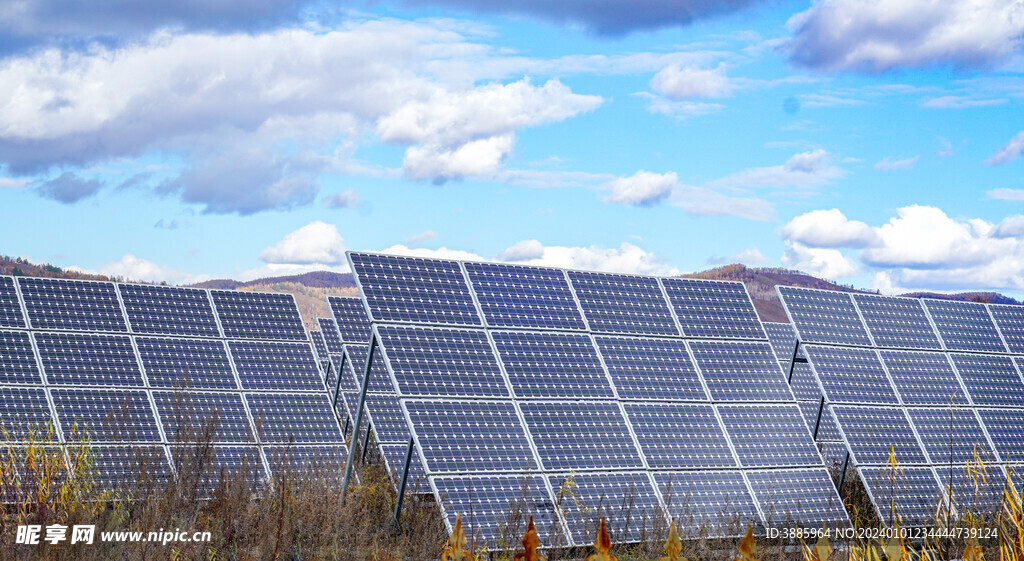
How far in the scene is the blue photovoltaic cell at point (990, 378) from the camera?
64.6 ft

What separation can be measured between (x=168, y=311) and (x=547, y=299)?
9.25m

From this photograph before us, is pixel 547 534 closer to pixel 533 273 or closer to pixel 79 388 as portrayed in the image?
pixel 533 273

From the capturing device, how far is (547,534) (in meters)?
12.4

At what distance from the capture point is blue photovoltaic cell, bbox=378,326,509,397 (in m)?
A: 13.8

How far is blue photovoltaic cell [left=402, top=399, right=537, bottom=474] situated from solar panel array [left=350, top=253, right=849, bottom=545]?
21 mm

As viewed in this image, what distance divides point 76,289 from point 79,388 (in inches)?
127

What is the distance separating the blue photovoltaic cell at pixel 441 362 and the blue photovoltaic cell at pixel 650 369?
85.4 inches

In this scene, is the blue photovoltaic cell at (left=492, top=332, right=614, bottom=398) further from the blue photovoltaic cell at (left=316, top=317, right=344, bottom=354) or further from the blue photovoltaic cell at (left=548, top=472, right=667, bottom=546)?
the blue photovoltaic cell at (left=316, top=317, right=344, bottom=354)

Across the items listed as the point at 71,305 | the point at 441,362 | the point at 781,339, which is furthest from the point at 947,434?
the point at 71,305

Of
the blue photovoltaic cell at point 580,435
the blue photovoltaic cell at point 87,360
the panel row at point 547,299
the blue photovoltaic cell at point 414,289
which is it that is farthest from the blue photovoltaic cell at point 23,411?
the blue photovoltaic cell at point 580,435

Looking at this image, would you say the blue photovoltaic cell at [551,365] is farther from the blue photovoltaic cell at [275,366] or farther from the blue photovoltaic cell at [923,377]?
the blue photovoltaic cell at [923,377]

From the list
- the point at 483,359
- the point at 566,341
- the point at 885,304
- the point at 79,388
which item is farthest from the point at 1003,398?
the point at 79,388

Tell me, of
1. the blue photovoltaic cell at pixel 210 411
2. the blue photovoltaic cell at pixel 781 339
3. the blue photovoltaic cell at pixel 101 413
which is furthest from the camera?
the blue photovoltaic cell at pixel 781 339

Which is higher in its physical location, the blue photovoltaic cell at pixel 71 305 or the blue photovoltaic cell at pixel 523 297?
the blue photovoltaic cell at pixel 71 305
